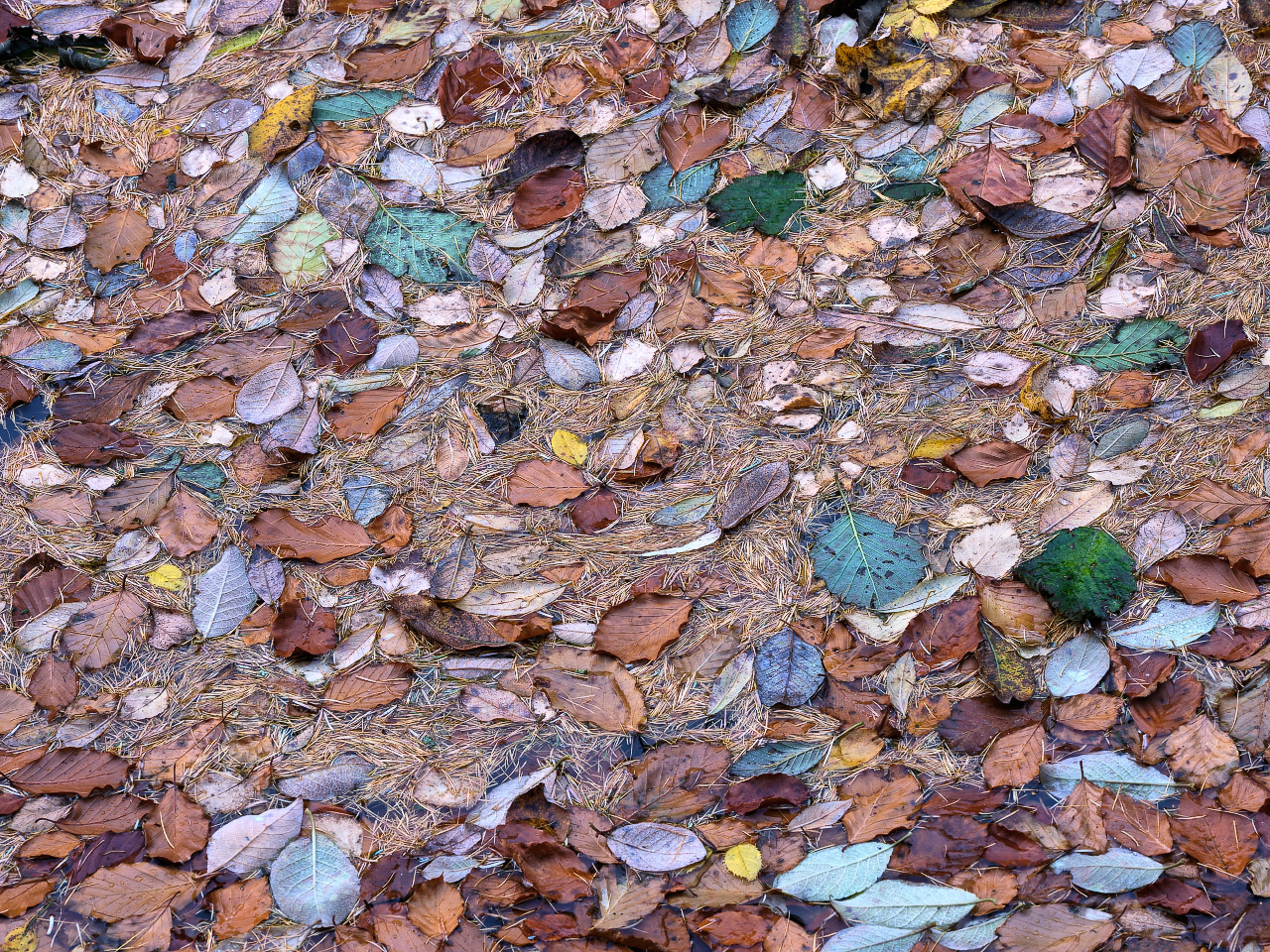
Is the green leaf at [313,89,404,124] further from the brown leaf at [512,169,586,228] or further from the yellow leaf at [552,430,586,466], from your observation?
the yellow leaf at [552,430,586,466]

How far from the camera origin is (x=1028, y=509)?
1.89m

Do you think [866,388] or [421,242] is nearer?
[866,388]

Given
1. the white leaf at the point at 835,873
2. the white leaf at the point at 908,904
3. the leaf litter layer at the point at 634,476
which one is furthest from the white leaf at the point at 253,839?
the white leaf at the point at 908,904

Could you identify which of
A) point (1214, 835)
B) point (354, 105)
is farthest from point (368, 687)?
point (354, 105)

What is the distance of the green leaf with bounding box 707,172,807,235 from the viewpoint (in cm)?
231

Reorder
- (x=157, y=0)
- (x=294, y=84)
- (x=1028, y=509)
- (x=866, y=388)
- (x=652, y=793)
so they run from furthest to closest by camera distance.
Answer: (x=157, y=0)
(x=294, y=84)
(x=866, y=388)
(x=1028, y=509)
(x=652, y=793)

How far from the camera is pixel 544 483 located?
2.03 m

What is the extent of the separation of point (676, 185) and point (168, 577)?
1.65m

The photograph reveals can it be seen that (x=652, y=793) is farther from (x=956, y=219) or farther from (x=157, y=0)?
(x=157, y=0)

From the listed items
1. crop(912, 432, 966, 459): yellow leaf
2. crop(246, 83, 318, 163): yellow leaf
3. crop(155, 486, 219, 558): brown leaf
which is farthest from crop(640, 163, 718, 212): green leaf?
crop(155, 486, 219, 558): brown leaf

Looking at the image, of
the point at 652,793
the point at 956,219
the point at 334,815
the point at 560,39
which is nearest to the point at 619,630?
the point at 652,793

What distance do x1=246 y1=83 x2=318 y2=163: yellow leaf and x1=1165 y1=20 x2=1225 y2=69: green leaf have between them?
2537 millimetres

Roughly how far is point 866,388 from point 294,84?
1984 mm

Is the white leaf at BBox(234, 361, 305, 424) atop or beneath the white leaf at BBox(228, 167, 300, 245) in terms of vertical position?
beneath
